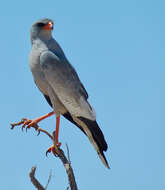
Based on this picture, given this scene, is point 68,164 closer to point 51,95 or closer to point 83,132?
point 83,132

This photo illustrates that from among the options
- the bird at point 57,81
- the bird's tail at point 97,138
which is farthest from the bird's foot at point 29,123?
the bird's tail at point 97,138

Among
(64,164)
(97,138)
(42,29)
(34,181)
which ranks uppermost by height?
(42,29)

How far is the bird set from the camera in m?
8.10

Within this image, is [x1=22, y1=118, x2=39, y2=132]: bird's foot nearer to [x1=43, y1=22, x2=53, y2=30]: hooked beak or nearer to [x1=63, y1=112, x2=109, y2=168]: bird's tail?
[x1=63, y1=112, x2=109, y2=168]: bird's tail

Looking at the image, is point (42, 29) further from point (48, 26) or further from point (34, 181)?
point (34, 181)

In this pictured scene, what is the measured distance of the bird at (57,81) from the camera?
8.10m

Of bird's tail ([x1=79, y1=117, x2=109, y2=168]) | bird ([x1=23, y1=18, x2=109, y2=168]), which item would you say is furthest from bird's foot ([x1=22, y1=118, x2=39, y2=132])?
bird's tail ([x1=79, y1=117, x2=109, y2=168])

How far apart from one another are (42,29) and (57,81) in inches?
41.1

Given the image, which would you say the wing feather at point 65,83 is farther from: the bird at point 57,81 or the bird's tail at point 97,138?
the bird's tail at point 97,138

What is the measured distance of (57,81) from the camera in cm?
820

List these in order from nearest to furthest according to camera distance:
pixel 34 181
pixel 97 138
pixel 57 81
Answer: pixel 34 181
pixel 97 138
pixel 57 81

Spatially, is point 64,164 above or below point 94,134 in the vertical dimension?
below

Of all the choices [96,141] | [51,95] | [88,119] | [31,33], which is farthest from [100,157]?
[31,33]

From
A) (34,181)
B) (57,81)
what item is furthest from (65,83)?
(34,181)
